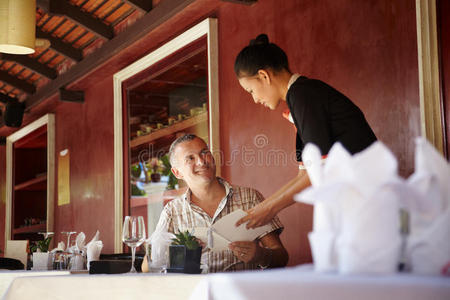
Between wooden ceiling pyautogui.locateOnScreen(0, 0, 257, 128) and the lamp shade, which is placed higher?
wooden ceiling pyautogui.locateOnScreen(0, 0, 257, 128)

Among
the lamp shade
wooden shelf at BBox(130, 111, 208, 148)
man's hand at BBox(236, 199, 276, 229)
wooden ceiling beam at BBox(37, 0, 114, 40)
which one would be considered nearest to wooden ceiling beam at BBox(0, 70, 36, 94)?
wooden ceiling beam at BBox(37, 0, 114, 40)

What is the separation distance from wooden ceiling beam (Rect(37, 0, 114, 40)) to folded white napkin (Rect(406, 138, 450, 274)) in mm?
4672

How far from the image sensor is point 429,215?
3.16 feet

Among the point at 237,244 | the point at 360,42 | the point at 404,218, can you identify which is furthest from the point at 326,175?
the point at 360,42

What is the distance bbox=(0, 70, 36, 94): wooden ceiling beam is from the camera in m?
7.79

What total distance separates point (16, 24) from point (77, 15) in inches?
→ 78.5

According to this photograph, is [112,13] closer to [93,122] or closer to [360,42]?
[93,122]

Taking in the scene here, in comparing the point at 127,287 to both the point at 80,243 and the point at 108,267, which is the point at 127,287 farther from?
the point at 80,243

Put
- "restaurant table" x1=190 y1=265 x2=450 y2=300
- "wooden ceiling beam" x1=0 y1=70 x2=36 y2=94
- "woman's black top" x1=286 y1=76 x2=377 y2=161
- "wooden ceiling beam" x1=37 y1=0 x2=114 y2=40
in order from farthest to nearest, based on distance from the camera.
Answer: "wooden ceiling beam" x1=0 y1=70 x2=36 y2=94, "wooden ceiling beam" x1=37 y1=0 x2=114 y2=40, "woman's black top" x1=286 y1=76 x2=377 y2=161, "restaurant table" x1=190 y1=265 x2=450 y2=300

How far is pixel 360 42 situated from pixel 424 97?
22.6 inches

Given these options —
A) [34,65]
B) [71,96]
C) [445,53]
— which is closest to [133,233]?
[445,53]

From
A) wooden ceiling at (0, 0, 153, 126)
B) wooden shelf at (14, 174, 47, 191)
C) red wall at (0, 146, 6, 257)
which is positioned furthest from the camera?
red wall at (0, 146, 6, 257)

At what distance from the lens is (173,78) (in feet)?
16.0

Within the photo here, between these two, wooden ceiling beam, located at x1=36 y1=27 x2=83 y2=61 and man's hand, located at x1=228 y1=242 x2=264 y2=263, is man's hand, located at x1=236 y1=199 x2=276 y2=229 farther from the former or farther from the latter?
wooden ceiling beam, located at x1=36 y1=27 x2=83 y2=61
